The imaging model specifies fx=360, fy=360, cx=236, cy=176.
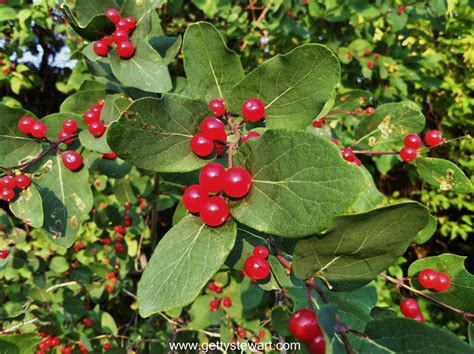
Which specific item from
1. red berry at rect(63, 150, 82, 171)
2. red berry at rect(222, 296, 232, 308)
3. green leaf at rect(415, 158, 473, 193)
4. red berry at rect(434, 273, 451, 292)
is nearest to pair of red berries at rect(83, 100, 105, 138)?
red berry at rect(63, 150, 82, 171)

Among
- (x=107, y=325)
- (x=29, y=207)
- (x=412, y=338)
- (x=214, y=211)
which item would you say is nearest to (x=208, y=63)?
(x=214, y=211)

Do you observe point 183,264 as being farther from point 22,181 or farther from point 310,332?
point 22,181

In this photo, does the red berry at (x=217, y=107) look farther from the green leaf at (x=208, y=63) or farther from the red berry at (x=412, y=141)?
the red berry at (x=412, y=141)

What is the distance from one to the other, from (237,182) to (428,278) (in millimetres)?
708

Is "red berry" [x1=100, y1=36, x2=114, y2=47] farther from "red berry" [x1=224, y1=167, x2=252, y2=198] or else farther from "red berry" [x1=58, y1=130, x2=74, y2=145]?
"red berry" [x1=224, y1=167, x2=252, y2=198]

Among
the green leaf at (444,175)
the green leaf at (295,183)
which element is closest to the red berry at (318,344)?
the green leaf at (295,183)

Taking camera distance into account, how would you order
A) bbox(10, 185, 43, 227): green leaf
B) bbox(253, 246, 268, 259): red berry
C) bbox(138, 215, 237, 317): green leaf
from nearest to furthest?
bbox(138, 215, 237, 317): green leaf < bbox(253, 246, 268, 259): red berry < bbox(10, 185, 43, 227): green leaf

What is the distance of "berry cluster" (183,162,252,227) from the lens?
29.8 inches

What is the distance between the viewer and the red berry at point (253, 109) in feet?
3.09

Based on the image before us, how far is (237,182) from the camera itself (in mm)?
752

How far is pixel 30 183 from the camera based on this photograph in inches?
46.1

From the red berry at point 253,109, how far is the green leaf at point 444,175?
96 centimetres

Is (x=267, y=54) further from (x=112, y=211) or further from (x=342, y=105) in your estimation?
(x=112, y=211)

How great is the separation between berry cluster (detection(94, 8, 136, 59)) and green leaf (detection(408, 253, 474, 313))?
3.96ft
